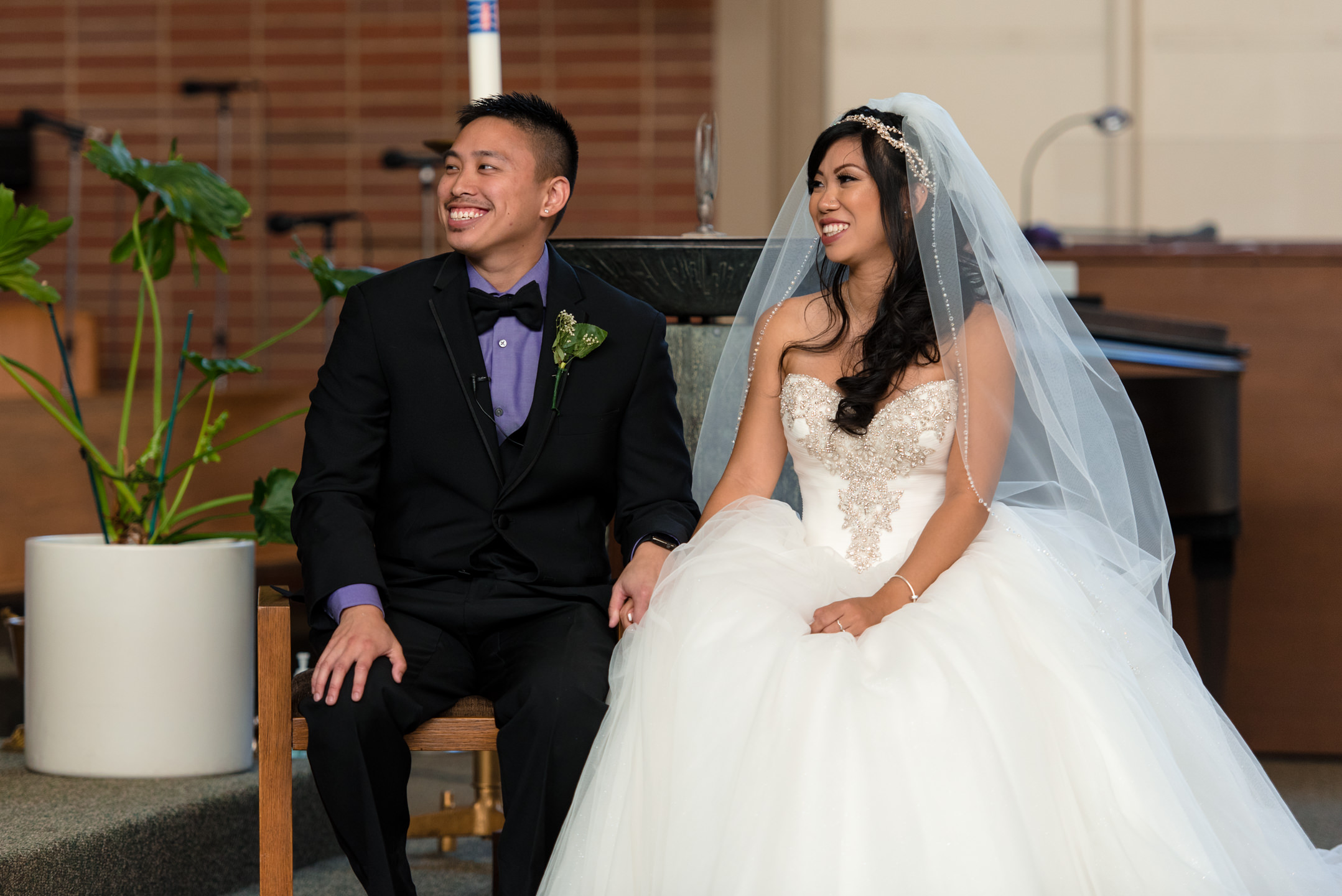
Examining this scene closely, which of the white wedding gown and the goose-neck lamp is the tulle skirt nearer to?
the white wedding gown

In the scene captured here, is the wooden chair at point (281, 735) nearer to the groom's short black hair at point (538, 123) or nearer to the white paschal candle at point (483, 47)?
the groom's short black hair at point (538, 123)

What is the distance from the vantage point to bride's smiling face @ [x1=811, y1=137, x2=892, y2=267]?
221cm

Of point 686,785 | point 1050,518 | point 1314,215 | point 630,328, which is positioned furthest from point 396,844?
point 1314,215

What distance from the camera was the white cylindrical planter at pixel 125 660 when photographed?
260cm

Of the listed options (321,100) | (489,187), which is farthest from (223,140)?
(489,187)

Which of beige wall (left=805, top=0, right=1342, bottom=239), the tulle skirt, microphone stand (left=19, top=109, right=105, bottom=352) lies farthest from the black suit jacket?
beige wall (left=805, top=0, right=1342, bottom=239)

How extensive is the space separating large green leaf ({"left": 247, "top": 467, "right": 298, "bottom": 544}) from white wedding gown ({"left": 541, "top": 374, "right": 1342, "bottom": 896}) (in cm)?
105

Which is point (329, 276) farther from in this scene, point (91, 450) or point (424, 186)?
point (424, 186)

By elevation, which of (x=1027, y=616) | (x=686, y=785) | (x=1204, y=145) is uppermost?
(x=1204, y=145)

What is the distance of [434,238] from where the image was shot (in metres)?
6.12

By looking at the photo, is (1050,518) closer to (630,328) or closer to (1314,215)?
(630,328)

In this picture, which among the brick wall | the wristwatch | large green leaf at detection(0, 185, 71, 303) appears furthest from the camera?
the brick wall

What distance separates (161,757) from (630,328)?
1.30m

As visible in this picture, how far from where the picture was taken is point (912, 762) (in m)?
1.66
